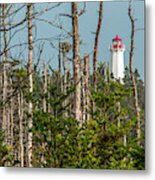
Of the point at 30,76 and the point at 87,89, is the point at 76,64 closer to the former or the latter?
the point at 87,89

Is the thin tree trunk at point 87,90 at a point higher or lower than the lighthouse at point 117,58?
lower

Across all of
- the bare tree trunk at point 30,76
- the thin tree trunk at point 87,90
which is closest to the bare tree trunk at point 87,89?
the thin tree trunk at point 87,90

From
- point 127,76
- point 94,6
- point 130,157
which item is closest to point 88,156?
point 130,157

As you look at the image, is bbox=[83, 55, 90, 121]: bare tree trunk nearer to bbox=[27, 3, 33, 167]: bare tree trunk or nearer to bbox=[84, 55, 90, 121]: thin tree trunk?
bbox=[84, 55, 90, 121]: thin tree trunk

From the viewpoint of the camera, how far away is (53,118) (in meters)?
3.56

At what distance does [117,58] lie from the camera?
3.46 metres

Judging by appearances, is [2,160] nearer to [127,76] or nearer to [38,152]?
[38,152]

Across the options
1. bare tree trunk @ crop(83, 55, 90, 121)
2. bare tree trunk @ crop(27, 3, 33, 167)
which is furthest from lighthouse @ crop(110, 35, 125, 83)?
bare tree trunk @ crop(27, 3, 33, 167)

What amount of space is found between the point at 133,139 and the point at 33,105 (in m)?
0.58

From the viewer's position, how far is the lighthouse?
3.44 m

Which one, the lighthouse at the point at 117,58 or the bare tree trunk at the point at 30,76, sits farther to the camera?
the bare tree trunk at the point at 30,76

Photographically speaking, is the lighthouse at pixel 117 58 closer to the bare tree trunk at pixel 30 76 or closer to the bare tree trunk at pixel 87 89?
the bare tree trunk at pixel 87 89

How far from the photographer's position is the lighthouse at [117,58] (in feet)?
11.3

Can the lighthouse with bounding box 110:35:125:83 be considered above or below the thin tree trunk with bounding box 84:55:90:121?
above
